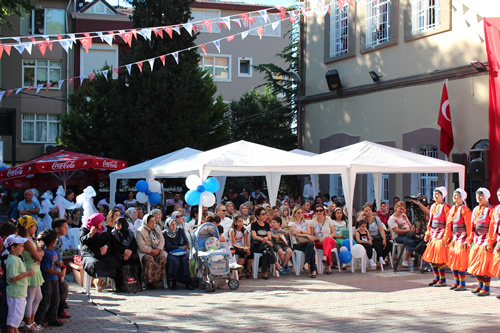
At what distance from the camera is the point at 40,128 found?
34.5 m

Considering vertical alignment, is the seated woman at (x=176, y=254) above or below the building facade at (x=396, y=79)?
below

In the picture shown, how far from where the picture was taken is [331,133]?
22.6 m

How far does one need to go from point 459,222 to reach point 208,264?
425 cm

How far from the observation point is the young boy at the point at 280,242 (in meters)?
13.2

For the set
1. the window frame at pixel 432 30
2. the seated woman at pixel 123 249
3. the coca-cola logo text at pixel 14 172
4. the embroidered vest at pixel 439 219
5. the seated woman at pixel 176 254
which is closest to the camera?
the seated woman at pixel 123 249

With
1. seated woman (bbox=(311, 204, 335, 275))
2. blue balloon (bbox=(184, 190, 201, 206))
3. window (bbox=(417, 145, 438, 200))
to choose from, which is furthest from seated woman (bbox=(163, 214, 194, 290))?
window (bbox=(417, 145, 438, 200))

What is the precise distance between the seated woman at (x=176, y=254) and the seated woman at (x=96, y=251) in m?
1.03

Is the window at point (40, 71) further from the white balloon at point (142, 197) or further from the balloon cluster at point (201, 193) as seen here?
the balloon cluster at point (201, 193)

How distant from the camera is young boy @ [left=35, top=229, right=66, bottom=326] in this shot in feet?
27.1

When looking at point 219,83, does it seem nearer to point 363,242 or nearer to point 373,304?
point 363,242

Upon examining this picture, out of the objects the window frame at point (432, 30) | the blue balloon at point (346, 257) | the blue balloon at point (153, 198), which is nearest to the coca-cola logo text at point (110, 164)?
the blue balloon at point (153, 198)

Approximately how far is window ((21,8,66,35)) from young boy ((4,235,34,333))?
95.8 ft

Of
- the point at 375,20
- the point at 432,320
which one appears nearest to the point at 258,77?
the point at 375,20

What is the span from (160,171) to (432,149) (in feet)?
25.6
